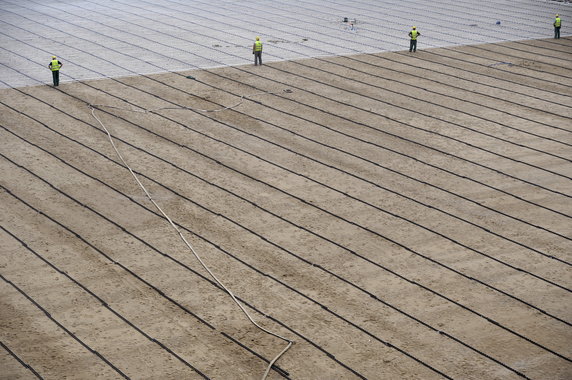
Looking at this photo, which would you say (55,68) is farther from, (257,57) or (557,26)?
(557,26)

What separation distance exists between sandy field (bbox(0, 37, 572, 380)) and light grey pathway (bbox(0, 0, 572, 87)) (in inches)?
90.6

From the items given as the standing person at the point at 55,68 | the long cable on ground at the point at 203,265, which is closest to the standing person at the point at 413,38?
the standing person at the point at 55,68

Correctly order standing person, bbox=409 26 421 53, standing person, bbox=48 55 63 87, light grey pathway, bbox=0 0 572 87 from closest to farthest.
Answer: standing person, bbox=48 55 63 87
light grey pathway, bbox=0 0 572 87
standing person, bbox=409 26 421 53

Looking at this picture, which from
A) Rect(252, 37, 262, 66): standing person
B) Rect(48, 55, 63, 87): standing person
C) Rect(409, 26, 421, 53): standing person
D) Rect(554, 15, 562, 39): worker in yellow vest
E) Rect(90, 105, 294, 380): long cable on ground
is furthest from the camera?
Rect(554, 15, 562, 39): worker in yellow vest

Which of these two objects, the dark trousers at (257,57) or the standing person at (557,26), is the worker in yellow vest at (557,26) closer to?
the standing person at (557,26)

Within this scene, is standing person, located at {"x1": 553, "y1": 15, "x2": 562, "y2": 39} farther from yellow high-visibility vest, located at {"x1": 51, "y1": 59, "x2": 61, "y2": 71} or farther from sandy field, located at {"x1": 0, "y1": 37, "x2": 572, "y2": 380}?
yellow high-visibility vest, located at {"x1": 51, "y1": 59, "x2": 61, "y2": 71}

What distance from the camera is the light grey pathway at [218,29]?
81.6ft

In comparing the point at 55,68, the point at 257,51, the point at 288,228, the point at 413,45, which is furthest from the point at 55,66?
the point at 413,45

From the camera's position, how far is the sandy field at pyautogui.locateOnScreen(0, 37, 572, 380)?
11.0 metres

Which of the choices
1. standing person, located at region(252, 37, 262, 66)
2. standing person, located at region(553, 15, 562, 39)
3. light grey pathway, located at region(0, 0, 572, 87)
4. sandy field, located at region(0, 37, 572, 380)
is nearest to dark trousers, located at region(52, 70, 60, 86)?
sandy field, located at region(0, 37, 572, 380)

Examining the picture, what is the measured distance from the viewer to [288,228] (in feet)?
47.4

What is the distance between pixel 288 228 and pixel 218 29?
16825 mm

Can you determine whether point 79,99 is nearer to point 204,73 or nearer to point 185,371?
point 204,73

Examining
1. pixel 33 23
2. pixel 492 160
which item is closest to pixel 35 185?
Answer: pixel 492 160
